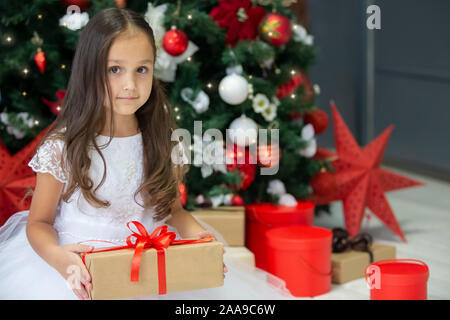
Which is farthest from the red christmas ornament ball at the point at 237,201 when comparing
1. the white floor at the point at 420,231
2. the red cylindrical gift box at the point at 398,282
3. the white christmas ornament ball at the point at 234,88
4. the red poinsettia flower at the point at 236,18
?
the red cylindrical gift box at the point at 398,282

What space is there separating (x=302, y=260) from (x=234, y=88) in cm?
73

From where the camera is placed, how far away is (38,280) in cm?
161

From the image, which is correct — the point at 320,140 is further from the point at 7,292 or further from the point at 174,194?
the point at 7,292

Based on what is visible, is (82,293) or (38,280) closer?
(82,293)

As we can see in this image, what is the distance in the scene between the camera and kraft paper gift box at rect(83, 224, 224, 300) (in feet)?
4.70

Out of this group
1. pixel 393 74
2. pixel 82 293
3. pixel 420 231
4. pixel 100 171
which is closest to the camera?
pixel 82 293

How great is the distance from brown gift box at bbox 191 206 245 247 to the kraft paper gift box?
0.97 metres

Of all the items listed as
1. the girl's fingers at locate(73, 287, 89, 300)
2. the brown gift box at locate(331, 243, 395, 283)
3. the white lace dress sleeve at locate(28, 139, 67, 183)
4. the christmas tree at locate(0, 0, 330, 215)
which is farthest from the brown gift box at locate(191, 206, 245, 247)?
the girl's fingers at locate(73, 287, 89, 300)

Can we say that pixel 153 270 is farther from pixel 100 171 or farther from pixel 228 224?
pixel 228 224

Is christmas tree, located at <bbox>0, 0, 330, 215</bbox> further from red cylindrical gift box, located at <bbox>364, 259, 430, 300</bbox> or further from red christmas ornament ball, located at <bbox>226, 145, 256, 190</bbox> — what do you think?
red cylindrical gift box, located at <bbox>364, 259, 430, 300</bbox>

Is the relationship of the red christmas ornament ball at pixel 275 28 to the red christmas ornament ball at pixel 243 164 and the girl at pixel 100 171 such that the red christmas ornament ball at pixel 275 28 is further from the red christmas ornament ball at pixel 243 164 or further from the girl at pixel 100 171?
the girl at pixel 100 171

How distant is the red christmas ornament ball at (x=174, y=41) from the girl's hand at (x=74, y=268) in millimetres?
1126

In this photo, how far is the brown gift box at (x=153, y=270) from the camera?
143 cm

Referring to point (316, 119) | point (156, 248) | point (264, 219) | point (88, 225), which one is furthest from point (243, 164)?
point (156, 248)
